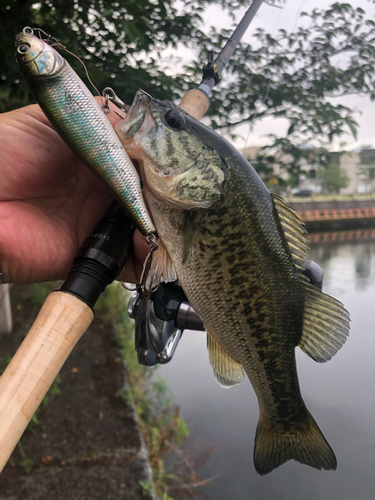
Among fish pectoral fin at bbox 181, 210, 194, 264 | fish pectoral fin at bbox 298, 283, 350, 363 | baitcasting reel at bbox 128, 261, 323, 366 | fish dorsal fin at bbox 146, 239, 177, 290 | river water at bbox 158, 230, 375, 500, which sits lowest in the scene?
river water at bbox 158, 230, 375, 500

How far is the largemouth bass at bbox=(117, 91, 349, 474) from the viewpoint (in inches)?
47.6

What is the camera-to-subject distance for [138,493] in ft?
9.15

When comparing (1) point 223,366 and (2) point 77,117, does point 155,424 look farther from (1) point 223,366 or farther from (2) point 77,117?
(2) point 77,117

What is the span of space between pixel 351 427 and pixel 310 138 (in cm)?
456

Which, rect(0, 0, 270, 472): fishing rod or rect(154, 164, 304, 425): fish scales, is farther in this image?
rect(154, 164, 304, 425): fish scales

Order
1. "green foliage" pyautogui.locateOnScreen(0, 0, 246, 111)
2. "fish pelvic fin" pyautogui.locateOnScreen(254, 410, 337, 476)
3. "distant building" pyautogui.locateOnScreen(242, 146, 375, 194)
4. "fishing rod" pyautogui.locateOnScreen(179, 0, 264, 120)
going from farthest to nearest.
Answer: "distant building" pyautogui.locateOnScreen(242, 146, 375, 194), "green foliage" pyautogui.locateOnScreen(0, 0, 246, 111), "fishing rod" pyautogui.locateOnScreen(179, 0, 264, 120), "fish pelvic fin" pyautogui.locateOnScreen(254, 410, 337, 476)

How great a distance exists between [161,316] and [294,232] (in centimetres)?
67

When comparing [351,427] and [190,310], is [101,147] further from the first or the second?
[351,427]

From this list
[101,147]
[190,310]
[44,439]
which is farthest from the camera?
[44,439]

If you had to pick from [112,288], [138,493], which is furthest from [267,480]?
[112,288]

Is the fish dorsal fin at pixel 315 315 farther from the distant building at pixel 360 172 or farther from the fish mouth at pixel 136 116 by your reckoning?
the distant building at pixel 360 172

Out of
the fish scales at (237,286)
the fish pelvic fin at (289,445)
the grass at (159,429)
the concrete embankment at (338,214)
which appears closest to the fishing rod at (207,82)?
the fish scales at (237,286)

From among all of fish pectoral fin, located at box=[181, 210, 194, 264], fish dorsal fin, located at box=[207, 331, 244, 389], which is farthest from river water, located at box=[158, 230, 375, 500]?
fish pectoral fin, located at box=[181, 210, 194, 264]

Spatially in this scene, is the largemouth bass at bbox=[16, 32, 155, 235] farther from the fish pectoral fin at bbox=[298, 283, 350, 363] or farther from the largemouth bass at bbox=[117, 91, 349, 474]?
the fish pectoral fin at bbox=[298, 283, 350, 363]
